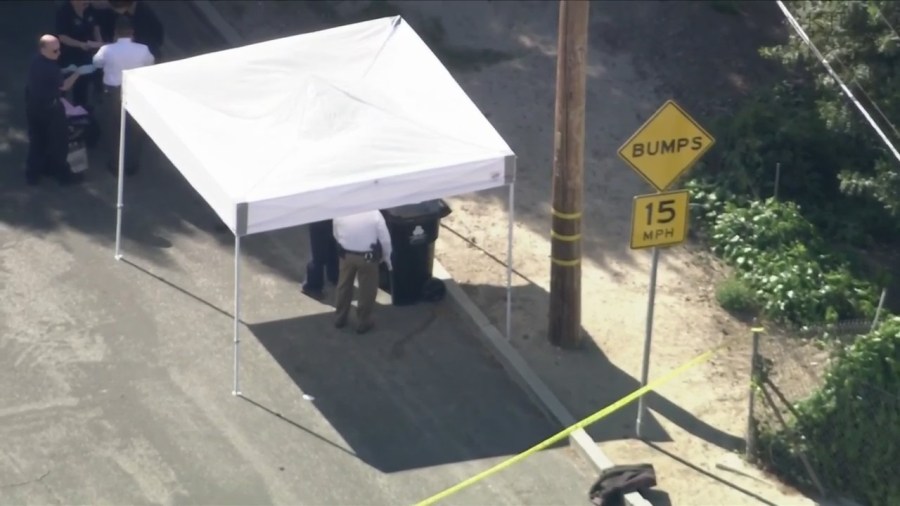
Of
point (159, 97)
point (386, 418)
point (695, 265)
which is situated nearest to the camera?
point (386, 418)

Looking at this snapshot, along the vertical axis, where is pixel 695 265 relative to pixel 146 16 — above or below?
below

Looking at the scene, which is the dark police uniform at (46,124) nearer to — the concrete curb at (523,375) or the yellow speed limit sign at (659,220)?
the concrete curb at (523,375)

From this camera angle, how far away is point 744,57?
1823 cm

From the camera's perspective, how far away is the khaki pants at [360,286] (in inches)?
502

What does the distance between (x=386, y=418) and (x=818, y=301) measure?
13.9 ft

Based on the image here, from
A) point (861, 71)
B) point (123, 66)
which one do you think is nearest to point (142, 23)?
point (123, 66)

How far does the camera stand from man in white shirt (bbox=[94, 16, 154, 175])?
1486 cm

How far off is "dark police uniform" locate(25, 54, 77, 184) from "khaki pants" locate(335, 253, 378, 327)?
3534 mm

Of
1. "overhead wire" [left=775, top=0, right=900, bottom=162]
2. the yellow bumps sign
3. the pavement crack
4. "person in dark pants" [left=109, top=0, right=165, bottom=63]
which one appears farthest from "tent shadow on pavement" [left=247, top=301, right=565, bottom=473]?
"person in dark pants" [left=109, top=0, right=165, bottom=63]

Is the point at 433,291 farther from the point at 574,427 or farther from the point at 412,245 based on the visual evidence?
the point at 574,427

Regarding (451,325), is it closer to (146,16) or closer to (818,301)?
(818,301)

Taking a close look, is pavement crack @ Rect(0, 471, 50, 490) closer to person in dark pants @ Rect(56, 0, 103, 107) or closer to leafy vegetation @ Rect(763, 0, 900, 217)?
person in dark pants @ Rect(56, 0, 103, 107)

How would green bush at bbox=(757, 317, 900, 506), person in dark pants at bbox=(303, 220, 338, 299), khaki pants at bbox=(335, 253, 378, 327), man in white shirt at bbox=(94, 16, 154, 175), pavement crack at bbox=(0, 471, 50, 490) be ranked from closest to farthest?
pavement crack at bbox=(0, 471, 50, 490) → green bush at bbox=(757, 317, 900, 506) → khaki pants at bbox=(335, 253, 378, 327) → person in dark pants at bbox=(303, 220, 338, 299) → man in white shirt at bbox=(94, 16, 154, 175)

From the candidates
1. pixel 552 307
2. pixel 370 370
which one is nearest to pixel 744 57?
pixel 552 307
